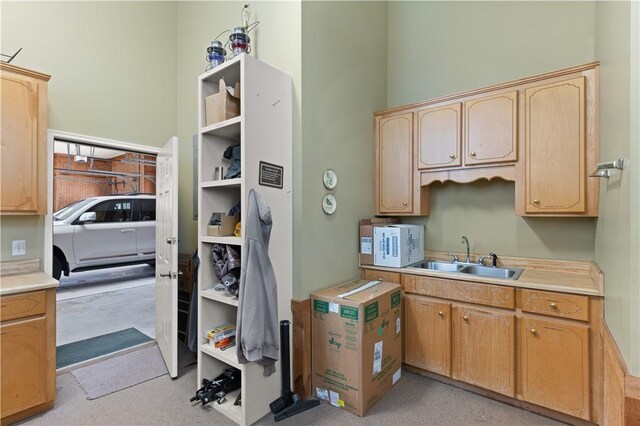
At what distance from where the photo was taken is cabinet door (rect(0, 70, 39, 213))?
2240 millimetres

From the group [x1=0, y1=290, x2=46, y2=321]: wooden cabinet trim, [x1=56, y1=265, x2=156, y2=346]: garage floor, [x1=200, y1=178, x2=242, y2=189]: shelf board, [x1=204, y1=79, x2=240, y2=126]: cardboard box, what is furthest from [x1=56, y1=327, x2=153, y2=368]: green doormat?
[x1=204, y1=79, x2=240, y2=126]: cardboard box

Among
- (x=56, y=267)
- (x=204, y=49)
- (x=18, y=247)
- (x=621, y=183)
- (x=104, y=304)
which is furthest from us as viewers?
(x=56, y=267)

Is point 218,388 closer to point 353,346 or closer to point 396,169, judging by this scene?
point 353,346

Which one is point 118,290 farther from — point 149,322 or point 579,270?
point 579,270

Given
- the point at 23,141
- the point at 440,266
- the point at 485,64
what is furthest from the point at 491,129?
the point at 23,141

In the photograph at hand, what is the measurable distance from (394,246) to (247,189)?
1463 millimetres

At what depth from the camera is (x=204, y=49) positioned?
3.35 metres

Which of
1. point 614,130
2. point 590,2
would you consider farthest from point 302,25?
point 590,2

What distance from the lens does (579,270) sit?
8.06ft

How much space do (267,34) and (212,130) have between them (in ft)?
3.22

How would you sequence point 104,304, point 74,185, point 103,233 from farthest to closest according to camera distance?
point 74,185, point 103,233, point 104,304

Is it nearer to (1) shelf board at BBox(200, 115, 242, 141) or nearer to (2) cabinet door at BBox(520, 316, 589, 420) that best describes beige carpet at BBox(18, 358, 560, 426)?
(2) cabinet door at BBox(520, 316, 589, 420)

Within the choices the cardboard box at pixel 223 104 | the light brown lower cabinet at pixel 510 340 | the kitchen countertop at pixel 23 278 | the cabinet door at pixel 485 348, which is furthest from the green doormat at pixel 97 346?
the cabinet door at pixel 485 348

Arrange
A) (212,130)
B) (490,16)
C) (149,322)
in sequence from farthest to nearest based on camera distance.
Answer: (149,322) < (490,16) < (212,130)
